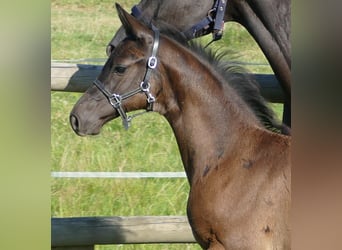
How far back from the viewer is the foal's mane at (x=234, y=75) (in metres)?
3.38

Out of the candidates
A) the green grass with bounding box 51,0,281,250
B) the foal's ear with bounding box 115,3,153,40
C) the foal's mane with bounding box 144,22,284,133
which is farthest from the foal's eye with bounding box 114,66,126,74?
the green grass with bounding box 51,0,281,250

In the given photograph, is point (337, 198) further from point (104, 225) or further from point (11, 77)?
point (104, 225)

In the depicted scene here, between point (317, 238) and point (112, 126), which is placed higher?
point (317, 238)

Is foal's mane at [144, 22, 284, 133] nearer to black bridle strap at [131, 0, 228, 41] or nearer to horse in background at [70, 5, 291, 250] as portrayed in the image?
horse in background at [70, 5, 291, 250]

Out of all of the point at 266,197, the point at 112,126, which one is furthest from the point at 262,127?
the point at 112,126

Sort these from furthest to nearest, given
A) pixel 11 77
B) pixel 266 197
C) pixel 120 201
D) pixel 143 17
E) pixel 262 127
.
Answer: pixel 120 201, pixel 143 17, pixel 262 127, pixel 266 197, pixel 11 77

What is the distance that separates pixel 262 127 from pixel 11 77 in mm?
2180

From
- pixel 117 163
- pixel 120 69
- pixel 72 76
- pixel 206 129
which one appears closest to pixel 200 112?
pixel 206 129

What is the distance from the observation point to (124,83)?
10.5 ft

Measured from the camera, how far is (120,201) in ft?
16.9

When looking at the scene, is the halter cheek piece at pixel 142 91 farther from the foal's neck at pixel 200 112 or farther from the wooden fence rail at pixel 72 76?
the wooden fence rail at pixel 72 76

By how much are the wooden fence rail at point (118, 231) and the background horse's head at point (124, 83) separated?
1097mm

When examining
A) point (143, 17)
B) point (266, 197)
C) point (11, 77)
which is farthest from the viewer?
point (143, 17)

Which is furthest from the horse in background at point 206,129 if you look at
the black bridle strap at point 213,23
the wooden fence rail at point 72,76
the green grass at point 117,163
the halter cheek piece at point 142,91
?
the green grass at point 117,163
